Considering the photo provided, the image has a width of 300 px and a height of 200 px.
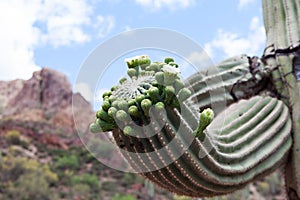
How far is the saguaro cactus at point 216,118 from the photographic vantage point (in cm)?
164

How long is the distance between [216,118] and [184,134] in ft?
2.90

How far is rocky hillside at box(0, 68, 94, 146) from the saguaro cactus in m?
33.3

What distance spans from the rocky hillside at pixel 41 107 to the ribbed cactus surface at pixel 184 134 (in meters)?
33.6

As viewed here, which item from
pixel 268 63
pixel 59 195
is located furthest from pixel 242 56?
pixel 59 195

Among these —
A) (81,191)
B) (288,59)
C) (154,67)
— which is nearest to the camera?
(154,67)

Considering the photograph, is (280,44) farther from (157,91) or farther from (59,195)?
(59,195)

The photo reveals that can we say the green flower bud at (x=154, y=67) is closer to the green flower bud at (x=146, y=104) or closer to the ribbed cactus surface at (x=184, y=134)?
the ribbed cactus surface at (x=184, y=134)

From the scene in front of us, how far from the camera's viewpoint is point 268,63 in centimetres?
304

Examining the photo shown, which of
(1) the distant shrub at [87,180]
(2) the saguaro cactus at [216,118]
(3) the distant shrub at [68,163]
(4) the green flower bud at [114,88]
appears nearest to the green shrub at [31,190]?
(1) the distant shrub at [87,180]

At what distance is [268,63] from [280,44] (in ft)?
0.50

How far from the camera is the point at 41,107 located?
45156mm

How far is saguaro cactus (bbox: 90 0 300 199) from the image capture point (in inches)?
64.7

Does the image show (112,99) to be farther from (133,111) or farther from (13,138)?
(13,138)

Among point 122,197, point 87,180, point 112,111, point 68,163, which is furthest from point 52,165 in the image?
point 112,111
